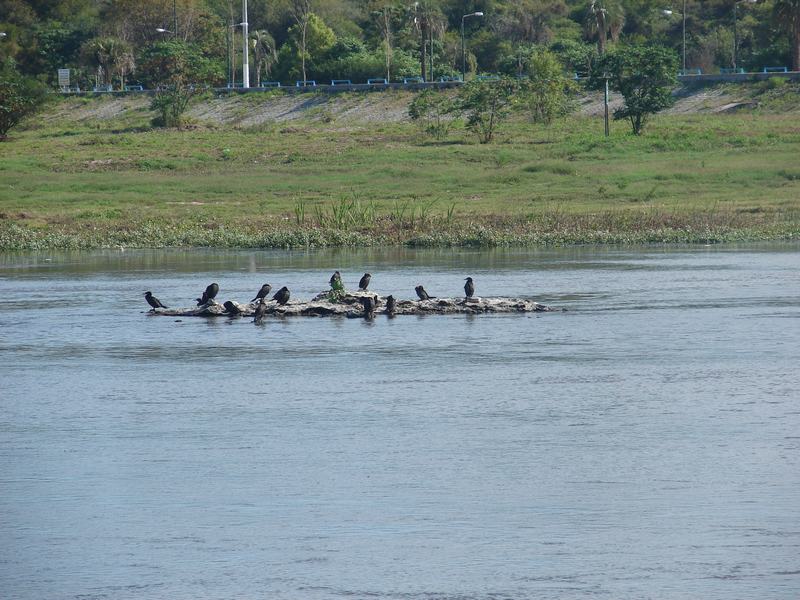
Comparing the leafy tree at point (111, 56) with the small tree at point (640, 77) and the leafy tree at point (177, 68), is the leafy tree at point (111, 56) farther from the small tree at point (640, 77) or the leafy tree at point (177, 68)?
the small tree at point (640, 77)

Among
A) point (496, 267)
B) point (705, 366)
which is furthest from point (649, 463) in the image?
point (496, 267)

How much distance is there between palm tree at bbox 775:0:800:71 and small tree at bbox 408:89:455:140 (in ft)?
70.1

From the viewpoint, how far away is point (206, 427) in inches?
627

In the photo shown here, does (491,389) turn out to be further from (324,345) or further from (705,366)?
(324,345)

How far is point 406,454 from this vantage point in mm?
14312

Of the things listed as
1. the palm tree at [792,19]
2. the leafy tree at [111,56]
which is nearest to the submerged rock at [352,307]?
the palm tree at [792,19]

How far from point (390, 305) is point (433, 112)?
60153 millimetres

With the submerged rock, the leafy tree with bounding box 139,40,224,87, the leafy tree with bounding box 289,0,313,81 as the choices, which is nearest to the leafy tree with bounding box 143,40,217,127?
the leafy tree with bounding box 139,40,224,87

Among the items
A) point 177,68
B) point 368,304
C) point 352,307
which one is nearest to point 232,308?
point 352,307

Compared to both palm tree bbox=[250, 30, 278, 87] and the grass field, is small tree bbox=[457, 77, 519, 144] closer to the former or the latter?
the grass field

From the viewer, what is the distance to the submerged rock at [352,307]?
25.8 metres

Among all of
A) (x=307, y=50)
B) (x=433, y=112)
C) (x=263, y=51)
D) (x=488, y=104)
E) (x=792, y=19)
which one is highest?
(x=263, y=51)

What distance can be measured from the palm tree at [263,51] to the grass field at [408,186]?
37171 mm

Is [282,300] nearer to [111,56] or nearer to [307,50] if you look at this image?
[307,50]
